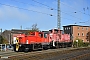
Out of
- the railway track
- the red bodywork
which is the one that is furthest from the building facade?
the railway track

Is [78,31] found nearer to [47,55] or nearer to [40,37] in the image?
[40,37]

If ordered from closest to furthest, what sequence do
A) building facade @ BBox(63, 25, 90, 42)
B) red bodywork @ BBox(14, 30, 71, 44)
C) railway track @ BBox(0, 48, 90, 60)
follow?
railway track @ BBox(0, 48, 90, 60)
red bodywork @ BBox(14, 30, 71, 44)
building facade @ BBox(63, 25, 90, 42)

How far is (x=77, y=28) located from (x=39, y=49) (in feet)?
205

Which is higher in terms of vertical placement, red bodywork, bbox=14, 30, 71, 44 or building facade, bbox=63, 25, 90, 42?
building facade, bbox=63, 25, 90, 42

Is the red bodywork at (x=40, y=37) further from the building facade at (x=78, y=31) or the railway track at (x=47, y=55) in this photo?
the building facade at (x=78, y=31)

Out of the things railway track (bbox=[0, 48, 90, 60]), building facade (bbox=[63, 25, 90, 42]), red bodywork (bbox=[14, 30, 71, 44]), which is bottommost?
railway track (bbox=[0, 48, 90, 60])

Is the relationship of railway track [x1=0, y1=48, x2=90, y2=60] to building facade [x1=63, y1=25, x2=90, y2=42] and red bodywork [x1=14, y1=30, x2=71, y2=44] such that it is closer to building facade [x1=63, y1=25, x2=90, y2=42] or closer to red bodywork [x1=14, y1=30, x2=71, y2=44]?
red bodywork [x1=14, y1=30, x2=71, y2=44]

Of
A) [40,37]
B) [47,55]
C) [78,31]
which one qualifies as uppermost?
[78,31]

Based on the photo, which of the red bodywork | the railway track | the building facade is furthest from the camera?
the building facade

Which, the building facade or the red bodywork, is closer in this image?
the red bodywork

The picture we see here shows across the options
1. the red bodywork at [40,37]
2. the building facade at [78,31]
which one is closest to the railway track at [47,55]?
the red bodywork at [40,37]

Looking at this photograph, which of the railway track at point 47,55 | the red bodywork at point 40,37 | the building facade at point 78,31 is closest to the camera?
the railway track at point 47,55

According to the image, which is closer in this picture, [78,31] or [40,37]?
[40,37]

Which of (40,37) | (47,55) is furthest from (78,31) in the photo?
(47,55)
